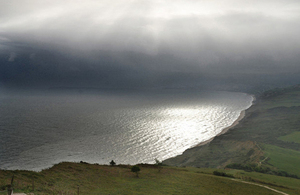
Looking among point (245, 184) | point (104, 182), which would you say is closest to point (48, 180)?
point (104, 182)

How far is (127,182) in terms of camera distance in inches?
1923

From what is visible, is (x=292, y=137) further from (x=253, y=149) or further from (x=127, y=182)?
(x=127, y=182)

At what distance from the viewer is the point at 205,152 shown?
9944cm

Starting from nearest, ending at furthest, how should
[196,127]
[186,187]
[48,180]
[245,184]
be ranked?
1. [48,180]
2. [186,187]
3. [245,184]
4. [196,127]

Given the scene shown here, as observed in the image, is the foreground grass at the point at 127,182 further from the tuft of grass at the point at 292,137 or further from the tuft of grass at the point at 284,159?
the tuft of grass at the point at 292,137

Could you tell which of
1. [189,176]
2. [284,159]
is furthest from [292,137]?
[189,176]

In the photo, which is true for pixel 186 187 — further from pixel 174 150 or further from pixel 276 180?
pixel 174 150

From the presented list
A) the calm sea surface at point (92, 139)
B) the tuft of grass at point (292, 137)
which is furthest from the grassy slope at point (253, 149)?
the calm sea surface at point (92, 139)

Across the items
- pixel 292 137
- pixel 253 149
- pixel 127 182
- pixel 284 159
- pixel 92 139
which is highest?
pixel 92 139

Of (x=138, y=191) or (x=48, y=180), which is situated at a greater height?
(x=48, y=180)

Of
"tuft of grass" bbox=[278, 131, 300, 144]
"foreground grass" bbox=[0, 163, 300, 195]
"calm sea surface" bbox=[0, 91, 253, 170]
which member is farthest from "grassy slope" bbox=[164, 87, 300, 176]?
"foreground grass" bbox=[0, 163, 300, 195]

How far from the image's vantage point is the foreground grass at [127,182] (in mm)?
39531

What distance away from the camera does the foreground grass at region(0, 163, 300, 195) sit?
1556 inches

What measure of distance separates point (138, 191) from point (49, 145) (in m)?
74.6
